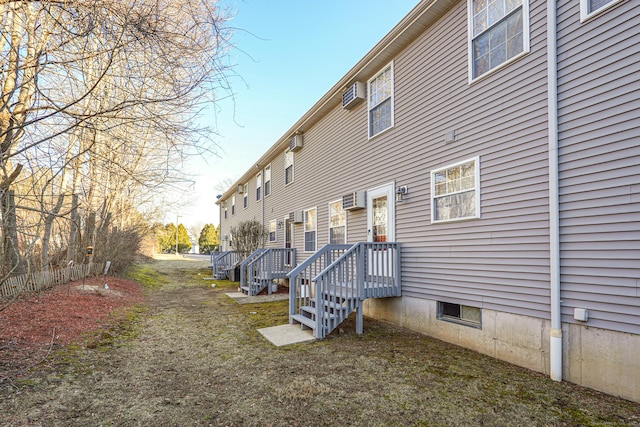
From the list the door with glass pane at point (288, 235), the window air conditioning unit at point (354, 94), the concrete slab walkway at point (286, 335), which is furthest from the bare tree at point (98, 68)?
the door with glass pane at point (288, 235)

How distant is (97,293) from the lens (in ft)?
25.7

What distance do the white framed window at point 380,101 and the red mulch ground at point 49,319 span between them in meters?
6.24

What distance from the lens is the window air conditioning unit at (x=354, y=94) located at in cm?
751

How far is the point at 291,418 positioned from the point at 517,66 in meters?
4.82

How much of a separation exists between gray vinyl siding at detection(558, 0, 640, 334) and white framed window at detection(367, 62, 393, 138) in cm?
325

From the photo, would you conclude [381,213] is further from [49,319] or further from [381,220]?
[49,319]

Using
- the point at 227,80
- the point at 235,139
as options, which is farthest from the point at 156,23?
the point at 235,139

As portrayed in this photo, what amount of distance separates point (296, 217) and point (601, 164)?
27.1 feet

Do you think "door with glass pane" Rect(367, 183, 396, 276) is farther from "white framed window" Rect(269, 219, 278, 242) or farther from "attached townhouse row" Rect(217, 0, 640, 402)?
"white framed window" Rect(269, 219, 278, 242)

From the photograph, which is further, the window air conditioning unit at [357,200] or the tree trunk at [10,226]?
the window air conditioning unit at [357,200]

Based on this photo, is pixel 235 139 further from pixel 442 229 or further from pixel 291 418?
pixel 442 229

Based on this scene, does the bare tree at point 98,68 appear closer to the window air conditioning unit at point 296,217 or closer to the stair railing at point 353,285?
the stair railing at point 353,285

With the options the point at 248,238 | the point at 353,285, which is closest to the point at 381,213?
the point at 353,285

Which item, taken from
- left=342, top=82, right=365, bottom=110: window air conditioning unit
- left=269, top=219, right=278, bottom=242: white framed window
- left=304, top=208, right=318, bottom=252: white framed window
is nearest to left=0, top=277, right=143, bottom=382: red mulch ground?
left=304, top=208, right=318, bottom=252: white framed window
